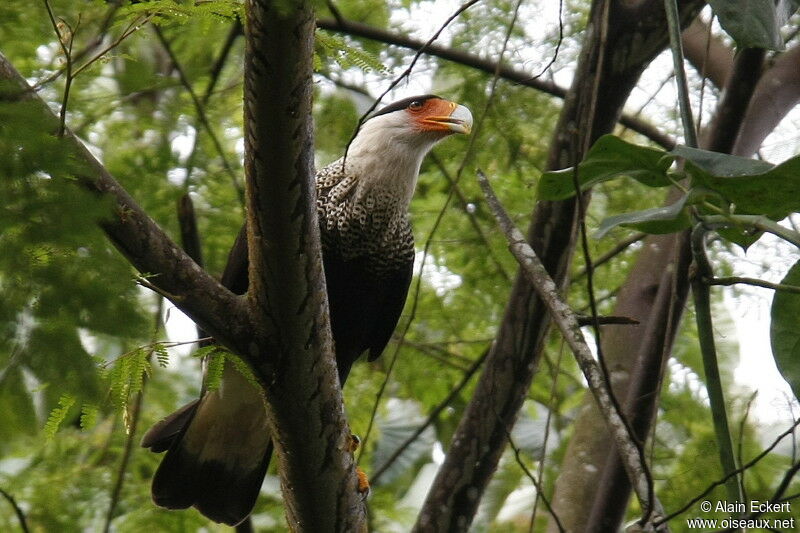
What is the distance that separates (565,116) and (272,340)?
1.84m

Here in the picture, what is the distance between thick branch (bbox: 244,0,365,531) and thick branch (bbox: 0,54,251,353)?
0.23ft

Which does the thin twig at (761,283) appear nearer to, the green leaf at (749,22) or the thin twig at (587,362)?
the thin twig at (587,362)

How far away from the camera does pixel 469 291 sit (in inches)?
207

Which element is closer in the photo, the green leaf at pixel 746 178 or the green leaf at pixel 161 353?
the green leaf at pixel 746 178

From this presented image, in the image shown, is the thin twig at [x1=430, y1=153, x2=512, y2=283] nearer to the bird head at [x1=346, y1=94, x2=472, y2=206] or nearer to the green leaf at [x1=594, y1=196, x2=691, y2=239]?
the bird head at [x1=346, y1=94, x2=472, y2=206]

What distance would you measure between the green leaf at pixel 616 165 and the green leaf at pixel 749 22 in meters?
0.36

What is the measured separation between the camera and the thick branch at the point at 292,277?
2.14m

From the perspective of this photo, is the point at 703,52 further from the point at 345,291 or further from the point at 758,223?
the point at 758,223

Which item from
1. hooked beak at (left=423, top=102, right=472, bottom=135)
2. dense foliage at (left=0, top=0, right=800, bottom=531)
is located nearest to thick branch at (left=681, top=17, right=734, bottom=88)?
dense foliage at (left=0, top=0, right=800, bottom=531)

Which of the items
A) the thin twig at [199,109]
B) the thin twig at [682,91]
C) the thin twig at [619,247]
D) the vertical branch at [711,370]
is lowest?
the vertical branch at [711,370]

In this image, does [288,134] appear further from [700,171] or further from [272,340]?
[700,171]

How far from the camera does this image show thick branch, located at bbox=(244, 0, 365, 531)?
7.02 feet

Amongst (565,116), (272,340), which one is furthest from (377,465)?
(272,340)

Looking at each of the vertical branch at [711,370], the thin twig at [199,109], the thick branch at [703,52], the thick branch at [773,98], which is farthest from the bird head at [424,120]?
the vertical branch at [711,370]
